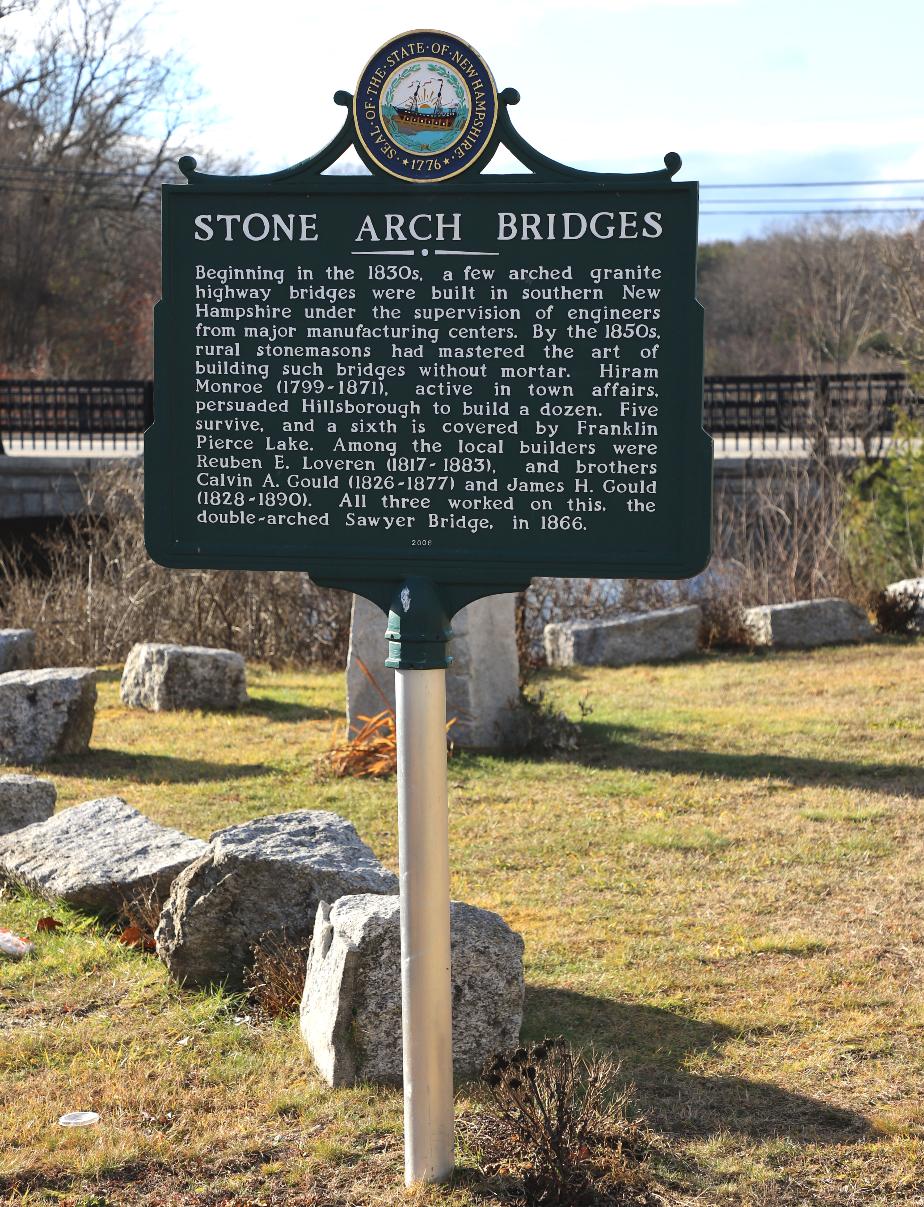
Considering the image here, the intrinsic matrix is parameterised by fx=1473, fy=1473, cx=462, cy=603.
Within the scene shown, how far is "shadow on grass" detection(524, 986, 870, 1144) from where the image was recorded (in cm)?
413

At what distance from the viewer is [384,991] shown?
4.29 metres

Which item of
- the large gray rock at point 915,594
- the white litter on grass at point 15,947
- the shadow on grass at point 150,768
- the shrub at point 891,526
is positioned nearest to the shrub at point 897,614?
the large gray rock at point 915,594

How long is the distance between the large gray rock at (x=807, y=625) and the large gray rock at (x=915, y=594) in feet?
1.73

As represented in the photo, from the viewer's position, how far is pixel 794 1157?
155 inches

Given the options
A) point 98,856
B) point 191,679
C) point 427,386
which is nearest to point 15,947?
point 98,856

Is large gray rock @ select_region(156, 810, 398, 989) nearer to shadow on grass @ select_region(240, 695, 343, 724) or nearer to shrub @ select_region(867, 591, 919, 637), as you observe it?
shadow on grass @ select_region(240, 695, 343, 724)

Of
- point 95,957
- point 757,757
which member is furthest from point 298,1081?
point 757,757

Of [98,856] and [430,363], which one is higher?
[430,363]

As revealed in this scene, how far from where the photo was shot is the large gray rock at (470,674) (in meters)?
8.97

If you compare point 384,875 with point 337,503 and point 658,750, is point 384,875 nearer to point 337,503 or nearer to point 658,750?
point 337,503

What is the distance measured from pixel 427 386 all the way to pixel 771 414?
23942mm

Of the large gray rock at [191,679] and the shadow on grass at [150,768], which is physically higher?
the large gray rock at [191,679]

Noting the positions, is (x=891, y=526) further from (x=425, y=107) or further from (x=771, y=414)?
(x=771, y=414)

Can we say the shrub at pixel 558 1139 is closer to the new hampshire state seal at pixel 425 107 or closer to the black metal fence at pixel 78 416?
the new hampshire state seal at pixel 425 107
